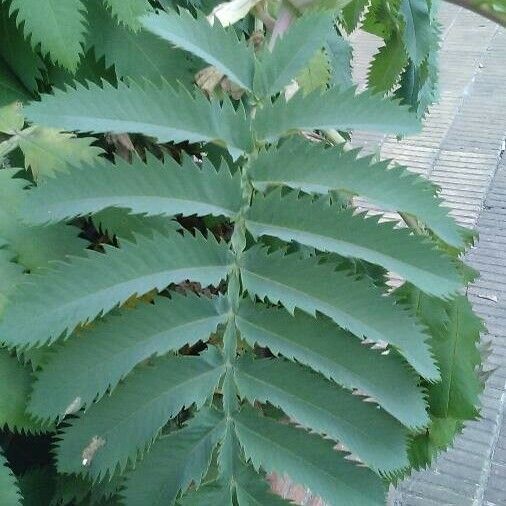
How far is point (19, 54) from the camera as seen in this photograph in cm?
42

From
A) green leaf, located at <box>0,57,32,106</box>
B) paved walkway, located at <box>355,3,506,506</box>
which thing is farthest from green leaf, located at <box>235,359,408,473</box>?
paved walkway, located at <box>355,3,506,506</box>

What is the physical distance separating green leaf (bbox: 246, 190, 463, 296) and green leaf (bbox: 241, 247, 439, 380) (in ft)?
0.04

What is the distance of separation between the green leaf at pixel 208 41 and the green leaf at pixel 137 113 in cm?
2

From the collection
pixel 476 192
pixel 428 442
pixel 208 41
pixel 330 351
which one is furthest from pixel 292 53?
pixel 476 192

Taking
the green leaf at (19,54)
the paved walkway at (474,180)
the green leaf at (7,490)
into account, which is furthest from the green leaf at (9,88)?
the paved walkway at (474,180)

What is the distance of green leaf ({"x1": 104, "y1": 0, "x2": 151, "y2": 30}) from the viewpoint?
39 cm

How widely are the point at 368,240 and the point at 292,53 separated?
→ 111mm

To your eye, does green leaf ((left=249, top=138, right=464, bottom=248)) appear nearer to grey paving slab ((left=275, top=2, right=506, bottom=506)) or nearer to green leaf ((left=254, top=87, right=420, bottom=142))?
green leaf ((left=254, top=87, right=420, bottom=142))

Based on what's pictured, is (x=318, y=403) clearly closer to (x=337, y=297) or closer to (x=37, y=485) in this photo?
(x=337, y=297)

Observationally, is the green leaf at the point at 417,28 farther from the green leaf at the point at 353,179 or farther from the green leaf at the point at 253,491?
the green leaf at the point at 253,491

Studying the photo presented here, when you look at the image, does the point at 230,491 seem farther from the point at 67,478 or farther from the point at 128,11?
the point at 128,11

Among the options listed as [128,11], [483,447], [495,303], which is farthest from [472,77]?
[128,11]

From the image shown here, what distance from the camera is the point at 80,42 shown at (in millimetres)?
404

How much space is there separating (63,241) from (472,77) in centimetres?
313
